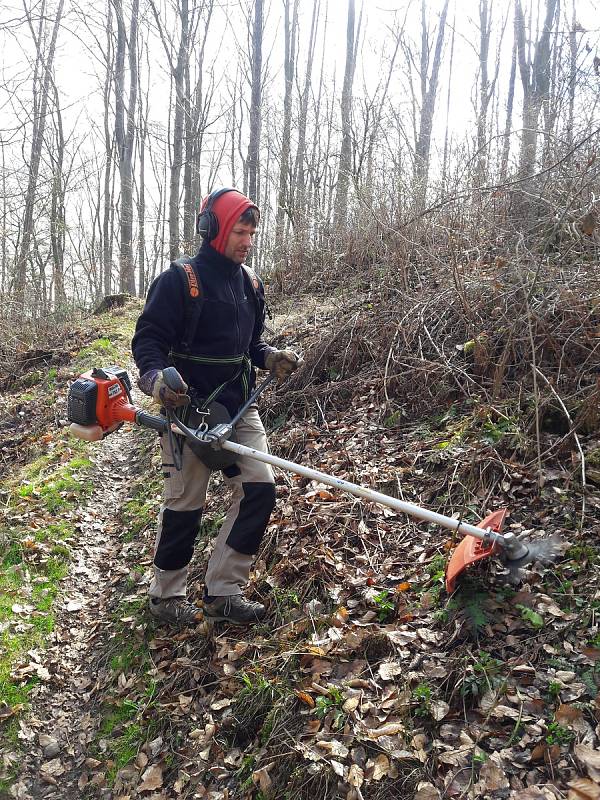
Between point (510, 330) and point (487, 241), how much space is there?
7.02 ft

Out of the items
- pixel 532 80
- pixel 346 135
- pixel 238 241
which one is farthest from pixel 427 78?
pixel 238 241

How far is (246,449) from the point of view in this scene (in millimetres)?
3510

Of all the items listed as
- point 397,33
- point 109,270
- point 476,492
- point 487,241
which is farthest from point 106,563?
point 397,33

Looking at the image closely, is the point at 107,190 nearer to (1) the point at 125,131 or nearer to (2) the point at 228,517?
(1) the point at 125,131

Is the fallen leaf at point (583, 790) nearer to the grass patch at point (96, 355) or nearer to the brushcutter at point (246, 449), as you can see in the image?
the brushcutter at point (246, 449)

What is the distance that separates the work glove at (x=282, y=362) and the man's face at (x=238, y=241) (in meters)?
0.76

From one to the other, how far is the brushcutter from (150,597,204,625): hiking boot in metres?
1.30

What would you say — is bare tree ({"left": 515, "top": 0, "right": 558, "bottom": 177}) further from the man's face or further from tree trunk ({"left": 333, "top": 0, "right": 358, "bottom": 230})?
the man's face

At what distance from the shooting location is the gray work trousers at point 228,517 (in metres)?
3.77

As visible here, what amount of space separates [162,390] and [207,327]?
661 mm

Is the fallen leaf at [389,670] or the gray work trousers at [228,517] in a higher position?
the gray work trousers at [228,517]

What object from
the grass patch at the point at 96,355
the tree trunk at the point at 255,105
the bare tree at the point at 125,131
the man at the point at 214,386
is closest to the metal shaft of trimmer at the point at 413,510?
the man at the point at 214,386

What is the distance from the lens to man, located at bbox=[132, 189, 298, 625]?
143 inches

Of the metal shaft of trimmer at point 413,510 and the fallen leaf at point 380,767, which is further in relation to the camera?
the metal shaft of trimmer at point 413,510
